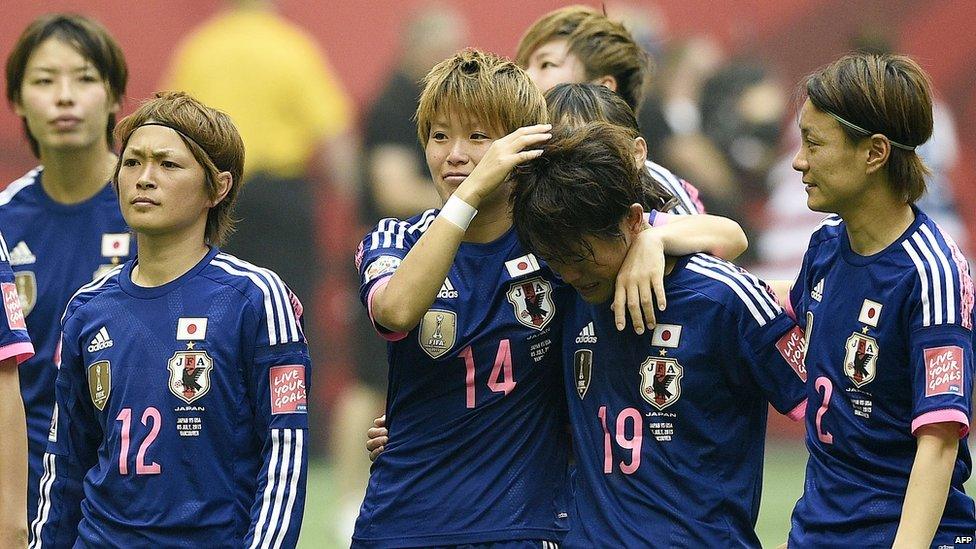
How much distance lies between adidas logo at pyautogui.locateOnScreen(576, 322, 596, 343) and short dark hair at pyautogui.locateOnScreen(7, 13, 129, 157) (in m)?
2.08

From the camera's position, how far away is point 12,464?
11.9ft

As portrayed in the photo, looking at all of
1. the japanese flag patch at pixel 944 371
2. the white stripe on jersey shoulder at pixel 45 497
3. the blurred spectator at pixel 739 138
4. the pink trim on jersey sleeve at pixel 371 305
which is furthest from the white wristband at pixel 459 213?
the blurred spectator at pixel 739 138

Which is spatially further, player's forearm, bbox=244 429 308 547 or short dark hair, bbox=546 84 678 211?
short dark hair, bbox=546 84 678 211

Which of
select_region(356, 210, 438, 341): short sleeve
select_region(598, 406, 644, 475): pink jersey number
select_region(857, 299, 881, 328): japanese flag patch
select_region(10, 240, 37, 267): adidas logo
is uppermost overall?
select_region(10, 240, 37, 267): adidas logo

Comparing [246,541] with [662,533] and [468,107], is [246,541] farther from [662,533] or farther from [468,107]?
[468,107]

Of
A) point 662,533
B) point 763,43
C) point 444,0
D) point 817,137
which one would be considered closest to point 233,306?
point 662,533

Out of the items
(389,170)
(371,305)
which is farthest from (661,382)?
(389,170)

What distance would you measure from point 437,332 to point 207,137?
0.76 metres

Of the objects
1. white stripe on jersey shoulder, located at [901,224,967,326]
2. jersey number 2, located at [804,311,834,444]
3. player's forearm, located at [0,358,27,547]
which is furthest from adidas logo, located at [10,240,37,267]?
white stripe on jersey shoulder, located at [901,224,967,326]

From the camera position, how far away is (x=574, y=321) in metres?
3.28

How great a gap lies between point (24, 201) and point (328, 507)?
3.90 meters

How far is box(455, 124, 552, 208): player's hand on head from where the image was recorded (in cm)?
308

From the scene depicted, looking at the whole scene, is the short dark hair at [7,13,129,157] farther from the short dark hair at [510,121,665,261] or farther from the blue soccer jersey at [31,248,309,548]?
the short dark hair at [510,121,665,261]

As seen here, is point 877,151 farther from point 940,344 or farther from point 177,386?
point 177,386
